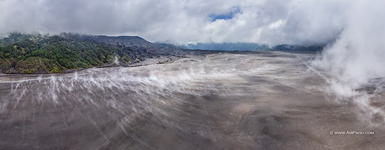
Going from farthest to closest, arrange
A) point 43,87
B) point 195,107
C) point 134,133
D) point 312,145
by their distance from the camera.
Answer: point 43,87 < point 195,107 < point 134,133 < point 312,145

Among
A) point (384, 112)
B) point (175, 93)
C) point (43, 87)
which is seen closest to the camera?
point (384, 112)

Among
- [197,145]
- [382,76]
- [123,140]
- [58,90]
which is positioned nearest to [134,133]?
[123,140]

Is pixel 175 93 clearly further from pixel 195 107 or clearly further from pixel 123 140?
pixel 123 140

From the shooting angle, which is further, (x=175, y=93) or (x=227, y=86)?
(x=227, y=86)

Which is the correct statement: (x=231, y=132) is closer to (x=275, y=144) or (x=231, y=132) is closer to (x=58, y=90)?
(x=275, y=144)

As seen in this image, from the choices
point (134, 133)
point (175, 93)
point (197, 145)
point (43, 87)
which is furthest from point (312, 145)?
point (43, 87)

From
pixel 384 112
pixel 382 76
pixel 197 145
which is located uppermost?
pixel 382 76

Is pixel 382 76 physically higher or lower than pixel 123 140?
higher

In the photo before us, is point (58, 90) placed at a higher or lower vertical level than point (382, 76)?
lower

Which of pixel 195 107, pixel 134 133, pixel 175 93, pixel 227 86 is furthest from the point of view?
pixel 227 86
